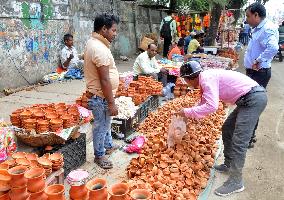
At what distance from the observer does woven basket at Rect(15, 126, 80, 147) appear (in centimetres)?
396

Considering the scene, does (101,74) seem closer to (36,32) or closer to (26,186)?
(26,186)

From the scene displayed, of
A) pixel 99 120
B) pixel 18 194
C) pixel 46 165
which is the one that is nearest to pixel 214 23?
pixel 99 120

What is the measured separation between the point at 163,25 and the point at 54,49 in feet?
20.6

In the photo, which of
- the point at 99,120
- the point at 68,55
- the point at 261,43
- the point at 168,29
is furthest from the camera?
the point at 168,29

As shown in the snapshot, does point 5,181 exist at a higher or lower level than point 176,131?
higher

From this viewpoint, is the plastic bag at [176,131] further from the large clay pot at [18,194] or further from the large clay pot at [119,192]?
the large clay pot at [18,194]

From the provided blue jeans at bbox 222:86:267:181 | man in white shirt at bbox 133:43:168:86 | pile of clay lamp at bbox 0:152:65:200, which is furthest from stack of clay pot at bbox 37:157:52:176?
man in white shirt at bbox 133:43:168:86

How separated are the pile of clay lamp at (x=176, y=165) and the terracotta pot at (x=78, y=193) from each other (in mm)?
616

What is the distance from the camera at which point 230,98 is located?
3.91 m

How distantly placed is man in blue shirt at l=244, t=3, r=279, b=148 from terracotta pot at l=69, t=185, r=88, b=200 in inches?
141

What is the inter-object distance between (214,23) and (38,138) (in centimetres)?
1316

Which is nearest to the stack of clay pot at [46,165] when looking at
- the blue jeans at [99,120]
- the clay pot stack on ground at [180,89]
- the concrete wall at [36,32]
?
the blue jeans at [99,120]

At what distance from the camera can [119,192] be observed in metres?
→ 2.70

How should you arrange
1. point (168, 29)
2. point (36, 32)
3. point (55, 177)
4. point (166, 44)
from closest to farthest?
point (55, 177), point (36, 32), point (168, 29), point (166, 44)
